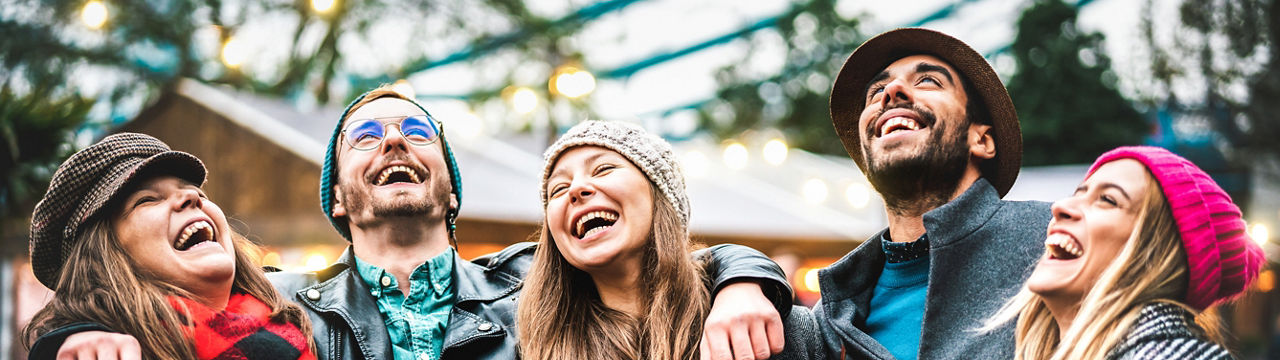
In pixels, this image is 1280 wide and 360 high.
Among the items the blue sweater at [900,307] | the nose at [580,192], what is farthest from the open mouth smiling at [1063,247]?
the nose at [580,192]

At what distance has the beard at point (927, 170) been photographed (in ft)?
9.59

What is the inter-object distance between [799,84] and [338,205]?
14.5 metres

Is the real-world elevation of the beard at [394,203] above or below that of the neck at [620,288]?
above

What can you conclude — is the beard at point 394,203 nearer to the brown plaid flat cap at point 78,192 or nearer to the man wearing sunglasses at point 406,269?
the man wearing sunglasses at point 406,269

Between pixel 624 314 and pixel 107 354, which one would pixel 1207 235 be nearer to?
pixel 624 314

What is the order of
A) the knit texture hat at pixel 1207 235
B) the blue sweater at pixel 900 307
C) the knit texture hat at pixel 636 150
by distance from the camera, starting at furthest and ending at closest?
the knit texture hat at pixel 636 150, the blue sweater at pixel 900 307, the knit texture hat at pixel 1207 235

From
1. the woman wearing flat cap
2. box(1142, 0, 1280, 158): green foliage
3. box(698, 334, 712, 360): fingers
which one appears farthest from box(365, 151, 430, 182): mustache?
box(1142, 0, 1280, 158): green foliage

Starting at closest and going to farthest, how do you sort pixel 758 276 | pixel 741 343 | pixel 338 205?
pixel 741 343 < pixel 758 276 < pixel 338 205

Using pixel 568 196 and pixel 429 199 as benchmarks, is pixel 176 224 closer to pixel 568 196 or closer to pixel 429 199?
pixel 429 199

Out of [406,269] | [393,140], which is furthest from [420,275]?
[393,140]

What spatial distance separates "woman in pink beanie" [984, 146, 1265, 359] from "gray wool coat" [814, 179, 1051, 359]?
403mm

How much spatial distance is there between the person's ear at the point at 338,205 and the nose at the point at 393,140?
0.25 m

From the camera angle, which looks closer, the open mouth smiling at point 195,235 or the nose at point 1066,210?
the nose at point 1066,210

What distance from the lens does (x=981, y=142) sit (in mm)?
3023
